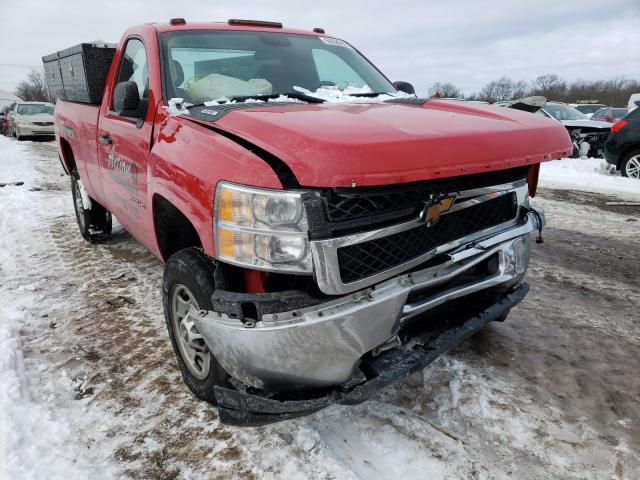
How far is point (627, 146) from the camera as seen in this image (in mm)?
8820

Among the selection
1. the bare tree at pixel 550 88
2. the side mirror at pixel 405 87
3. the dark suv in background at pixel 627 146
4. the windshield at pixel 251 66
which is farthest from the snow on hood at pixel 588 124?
the bare tree at pixel 550 88

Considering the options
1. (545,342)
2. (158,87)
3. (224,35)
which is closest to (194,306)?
(158,87)

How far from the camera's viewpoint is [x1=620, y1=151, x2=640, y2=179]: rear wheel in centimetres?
883

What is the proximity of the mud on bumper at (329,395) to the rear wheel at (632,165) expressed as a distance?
877 cm

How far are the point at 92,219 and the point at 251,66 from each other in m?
3.09

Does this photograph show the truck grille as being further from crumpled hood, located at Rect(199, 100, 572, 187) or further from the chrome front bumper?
crumpled hood, located at Rect(199, 100, 572, 187)

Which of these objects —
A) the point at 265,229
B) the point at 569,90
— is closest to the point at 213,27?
the point at 265,229

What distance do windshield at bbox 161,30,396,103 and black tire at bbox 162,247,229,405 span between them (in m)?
1.00

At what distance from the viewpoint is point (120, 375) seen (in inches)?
109

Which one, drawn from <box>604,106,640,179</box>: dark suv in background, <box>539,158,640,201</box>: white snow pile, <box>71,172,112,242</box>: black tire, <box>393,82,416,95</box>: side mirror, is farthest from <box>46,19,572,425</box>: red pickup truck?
<box>604,106,640,179</box>: dark suv in background

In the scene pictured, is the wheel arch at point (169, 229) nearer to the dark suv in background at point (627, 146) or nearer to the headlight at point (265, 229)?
the headlight at point (265, 229)

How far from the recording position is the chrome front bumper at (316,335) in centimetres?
177

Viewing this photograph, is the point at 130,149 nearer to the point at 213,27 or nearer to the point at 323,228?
the point at 213,27

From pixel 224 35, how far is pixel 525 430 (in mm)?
3002
